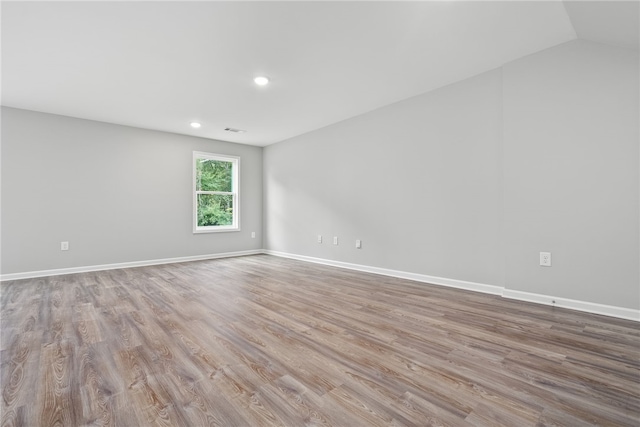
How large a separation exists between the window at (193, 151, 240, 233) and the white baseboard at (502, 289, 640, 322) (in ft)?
16.1

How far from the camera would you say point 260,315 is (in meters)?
2.53

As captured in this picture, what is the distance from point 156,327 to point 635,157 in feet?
13.0

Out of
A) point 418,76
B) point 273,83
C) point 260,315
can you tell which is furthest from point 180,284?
point 418,76

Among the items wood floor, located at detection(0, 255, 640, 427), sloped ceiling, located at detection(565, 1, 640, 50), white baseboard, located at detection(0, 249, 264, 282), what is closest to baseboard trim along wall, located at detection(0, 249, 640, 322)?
white baseboard, located at detection(0, 249, 264, 282)

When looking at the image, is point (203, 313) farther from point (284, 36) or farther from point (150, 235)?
point (150, 235)

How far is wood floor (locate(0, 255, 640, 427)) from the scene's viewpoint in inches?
50.7

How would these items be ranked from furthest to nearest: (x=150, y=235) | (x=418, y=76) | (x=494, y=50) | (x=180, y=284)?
1. (x=150, y=235)
2. (x=180, y=284)
3. (x=418, y=76)
4. (x=494, y=50)

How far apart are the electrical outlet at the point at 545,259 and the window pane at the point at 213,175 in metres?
5.27

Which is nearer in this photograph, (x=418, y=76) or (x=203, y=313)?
(x=203, y=313)

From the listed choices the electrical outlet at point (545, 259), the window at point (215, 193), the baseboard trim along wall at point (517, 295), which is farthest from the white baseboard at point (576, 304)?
the window at point (215, 193)

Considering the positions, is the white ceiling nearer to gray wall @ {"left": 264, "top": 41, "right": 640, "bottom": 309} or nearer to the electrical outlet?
gray wall @ {"left": 264, "top": 41, "right": 640, "bottom": 309}

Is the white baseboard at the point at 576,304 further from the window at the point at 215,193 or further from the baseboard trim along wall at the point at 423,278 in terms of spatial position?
the window at the point at 215,193

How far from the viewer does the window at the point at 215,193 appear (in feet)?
18.5

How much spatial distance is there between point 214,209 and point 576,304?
5.53m
